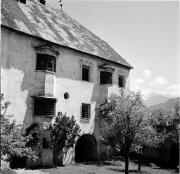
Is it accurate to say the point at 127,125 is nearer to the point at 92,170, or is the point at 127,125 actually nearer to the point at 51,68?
the point at 92,170

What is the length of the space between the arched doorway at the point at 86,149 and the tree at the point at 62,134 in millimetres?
3722

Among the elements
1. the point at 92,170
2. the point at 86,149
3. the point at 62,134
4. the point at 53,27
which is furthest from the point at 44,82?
the point at 86,149

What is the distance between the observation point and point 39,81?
22312mm

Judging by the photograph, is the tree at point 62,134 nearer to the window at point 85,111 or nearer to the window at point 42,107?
the window at point 42,107

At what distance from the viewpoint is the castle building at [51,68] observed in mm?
21047

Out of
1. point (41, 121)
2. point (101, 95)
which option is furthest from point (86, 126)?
point (41, 121)

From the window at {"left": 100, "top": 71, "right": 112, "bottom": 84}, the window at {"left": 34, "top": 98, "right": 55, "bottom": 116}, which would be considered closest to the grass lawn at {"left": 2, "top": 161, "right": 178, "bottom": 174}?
the window at {"left": 34, "top": 98, "right": 55, "bottom": 116}

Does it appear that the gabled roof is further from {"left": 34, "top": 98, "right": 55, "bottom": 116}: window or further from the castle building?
{"left": 34, "top": 98, "right": 55, "bottom": 116}: window

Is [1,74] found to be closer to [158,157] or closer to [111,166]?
[111,166]

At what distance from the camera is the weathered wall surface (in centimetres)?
2066

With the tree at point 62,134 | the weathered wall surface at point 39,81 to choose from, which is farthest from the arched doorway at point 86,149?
the tree at point 62,134

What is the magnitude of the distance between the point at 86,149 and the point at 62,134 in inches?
242

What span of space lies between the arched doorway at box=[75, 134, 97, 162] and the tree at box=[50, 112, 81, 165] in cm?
372

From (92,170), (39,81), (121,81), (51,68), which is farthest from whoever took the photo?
(121,81)
